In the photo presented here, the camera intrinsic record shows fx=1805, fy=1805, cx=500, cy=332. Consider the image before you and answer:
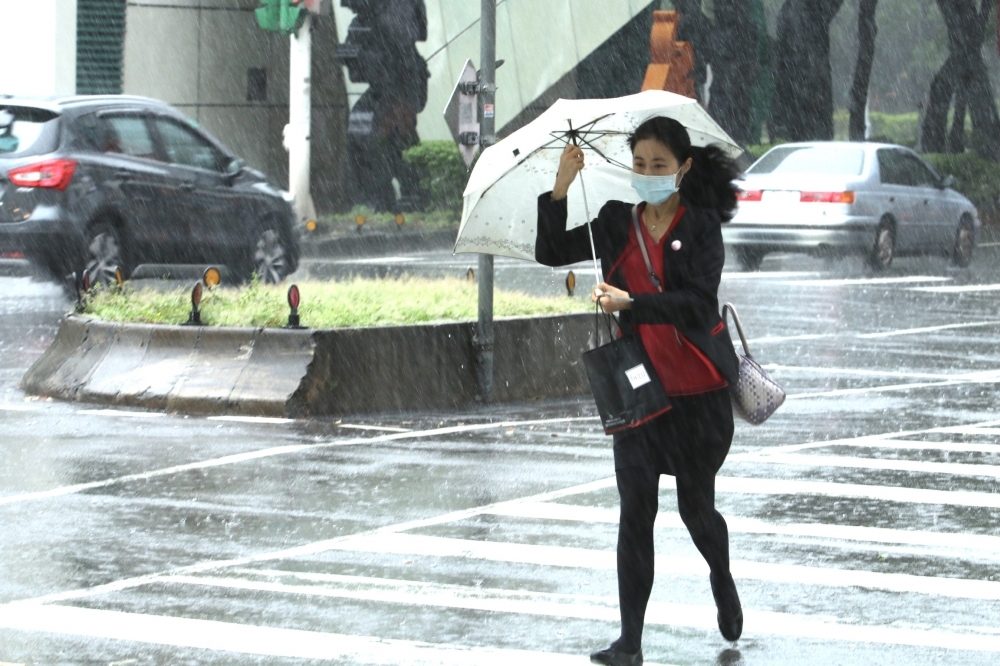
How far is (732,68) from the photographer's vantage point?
36.4 m

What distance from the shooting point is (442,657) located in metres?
5.80

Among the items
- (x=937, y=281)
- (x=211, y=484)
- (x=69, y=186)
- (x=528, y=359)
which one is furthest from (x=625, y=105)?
(x=937, y=281)

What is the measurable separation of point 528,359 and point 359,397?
1496mm

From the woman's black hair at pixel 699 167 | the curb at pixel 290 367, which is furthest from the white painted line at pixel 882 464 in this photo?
the woman's black hair at pixel 699 167

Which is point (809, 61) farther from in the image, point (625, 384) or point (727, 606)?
point (625, 384)

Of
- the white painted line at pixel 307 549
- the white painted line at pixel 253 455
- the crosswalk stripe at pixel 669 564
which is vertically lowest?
the white painted line at pixel 253 455

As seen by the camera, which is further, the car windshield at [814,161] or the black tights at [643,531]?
the car windshield at [814,161]

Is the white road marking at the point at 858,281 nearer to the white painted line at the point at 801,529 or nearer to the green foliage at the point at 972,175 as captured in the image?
the green foliage at the point at 972,175

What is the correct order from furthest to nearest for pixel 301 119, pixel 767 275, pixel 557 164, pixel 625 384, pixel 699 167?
1. pixel 301 119
2. pixel 767 275
3. pixel 557 164
4. pixel 699 167
5. pixel 625 384

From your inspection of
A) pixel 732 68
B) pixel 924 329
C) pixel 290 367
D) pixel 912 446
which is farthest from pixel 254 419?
pixel 732 68

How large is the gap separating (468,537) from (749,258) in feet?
53.5

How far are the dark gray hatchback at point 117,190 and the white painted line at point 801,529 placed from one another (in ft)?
25.2

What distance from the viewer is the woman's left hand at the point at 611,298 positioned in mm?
5605

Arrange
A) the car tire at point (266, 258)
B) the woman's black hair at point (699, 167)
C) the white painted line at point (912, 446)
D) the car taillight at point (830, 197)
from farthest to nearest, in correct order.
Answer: the car taillight at point (830, 197) < the car tire at point (266, 258) < the white painted line at point (912, 446) < the woman's black hair at point (699, 167)
